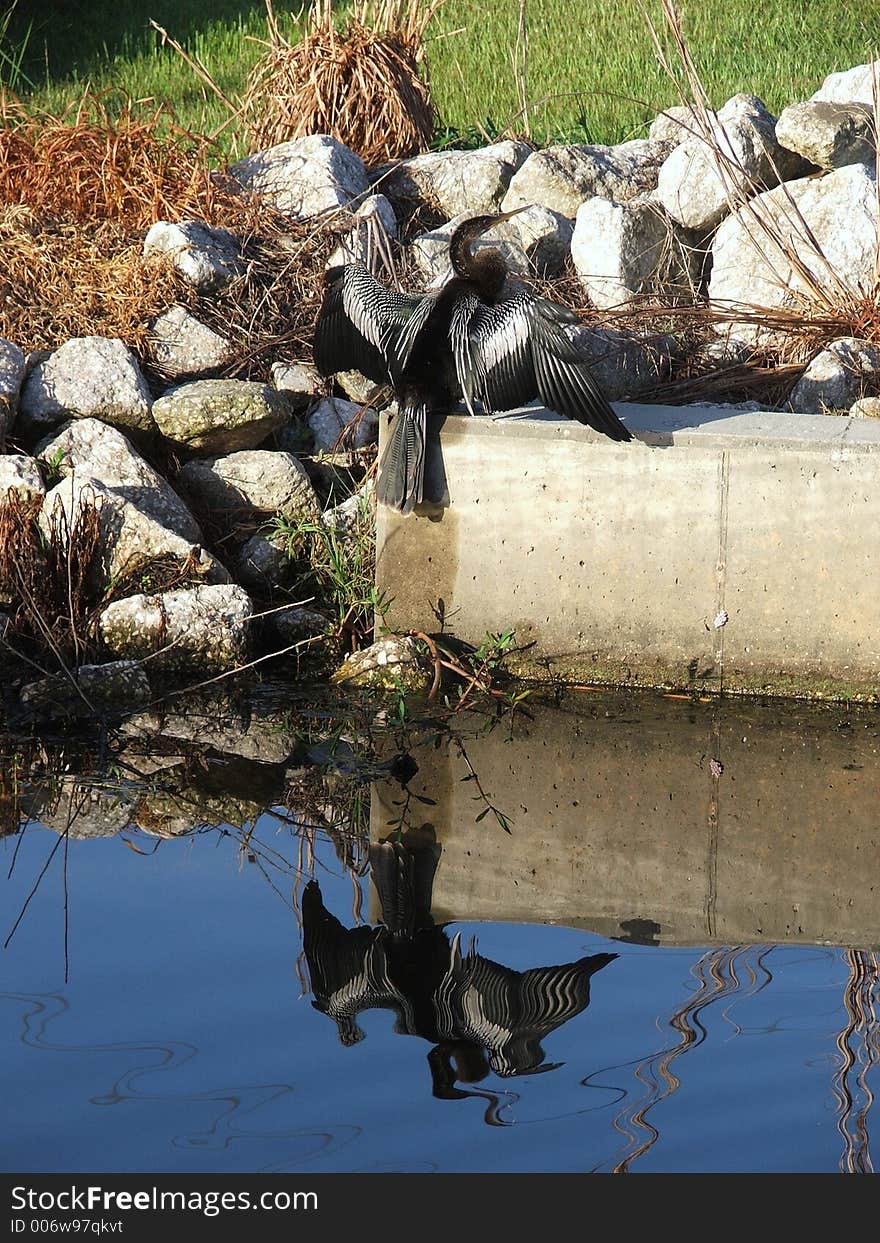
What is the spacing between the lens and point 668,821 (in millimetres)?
4633

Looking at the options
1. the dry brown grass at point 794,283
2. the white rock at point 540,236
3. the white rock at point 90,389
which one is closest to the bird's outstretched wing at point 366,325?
the white rock at point 90,389

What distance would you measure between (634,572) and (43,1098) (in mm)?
2957

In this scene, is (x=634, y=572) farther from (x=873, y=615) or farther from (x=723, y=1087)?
(x=723, y=1087)

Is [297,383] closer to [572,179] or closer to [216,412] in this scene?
[216,412]

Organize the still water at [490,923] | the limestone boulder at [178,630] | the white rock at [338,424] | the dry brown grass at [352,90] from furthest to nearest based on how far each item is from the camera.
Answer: the dry brown grass at [352,90]
the white rock at [338,424]
the limestone boulder at [178,630]
the still water at [490,923]

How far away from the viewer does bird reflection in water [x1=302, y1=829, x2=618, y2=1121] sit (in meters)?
3.51

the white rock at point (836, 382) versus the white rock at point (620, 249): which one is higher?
the white rock at point (620, 249)

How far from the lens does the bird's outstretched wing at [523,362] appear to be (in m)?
5.18

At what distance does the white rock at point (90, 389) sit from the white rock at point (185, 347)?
31cm

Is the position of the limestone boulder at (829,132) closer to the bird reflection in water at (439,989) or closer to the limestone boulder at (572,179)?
the limestone boulder at (572,179)

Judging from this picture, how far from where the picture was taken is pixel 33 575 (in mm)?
5672

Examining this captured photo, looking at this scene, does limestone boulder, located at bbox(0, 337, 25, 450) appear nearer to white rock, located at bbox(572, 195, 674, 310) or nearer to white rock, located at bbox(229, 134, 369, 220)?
white rock, located at bbox(229, 134, 369, 220)

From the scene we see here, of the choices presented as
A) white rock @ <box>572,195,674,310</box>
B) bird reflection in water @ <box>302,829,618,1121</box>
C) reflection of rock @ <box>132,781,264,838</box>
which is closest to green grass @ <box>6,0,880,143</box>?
white rock @ <box>572,195,674,310</box>
